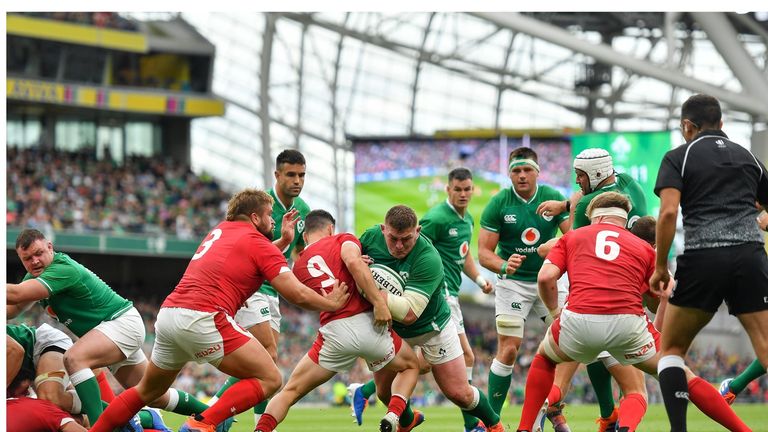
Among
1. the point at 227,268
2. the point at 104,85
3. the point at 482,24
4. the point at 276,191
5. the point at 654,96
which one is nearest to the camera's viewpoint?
the point at 227,268

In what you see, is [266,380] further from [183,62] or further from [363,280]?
[183,62]

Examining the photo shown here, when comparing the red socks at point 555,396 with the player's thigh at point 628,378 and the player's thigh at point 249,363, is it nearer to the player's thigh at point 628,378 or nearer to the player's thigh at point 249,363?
the player's thigh at point 628,378

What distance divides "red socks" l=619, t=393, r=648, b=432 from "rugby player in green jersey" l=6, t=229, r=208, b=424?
12.3 ft

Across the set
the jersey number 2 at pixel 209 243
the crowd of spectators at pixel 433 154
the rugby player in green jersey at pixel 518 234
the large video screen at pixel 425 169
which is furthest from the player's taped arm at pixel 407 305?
the crowd of spectators at pixel 433 154

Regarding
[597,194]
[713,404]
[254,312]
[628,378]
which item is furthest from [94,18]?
[713,404]

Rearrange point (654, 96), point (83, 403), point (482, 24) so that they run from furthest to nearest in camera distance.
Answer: point (654, 96) < point (482, 24) < point (83, 403)

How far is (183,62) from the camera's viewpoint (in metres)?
47.2

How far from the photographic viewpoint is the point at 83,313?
391 inches

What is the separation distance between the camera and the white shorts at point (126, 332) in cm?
994

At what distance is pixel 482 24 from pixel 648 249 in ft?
130

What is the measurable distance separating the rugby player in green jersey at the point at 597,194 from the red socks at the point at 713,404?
28.9 inches

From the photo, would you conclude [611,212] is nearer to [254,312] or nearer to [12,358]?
[254,312]

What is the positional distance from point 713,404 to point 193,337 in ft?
12.7

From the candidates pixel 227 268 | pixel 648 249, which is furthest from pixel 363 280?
pixel 648 249
